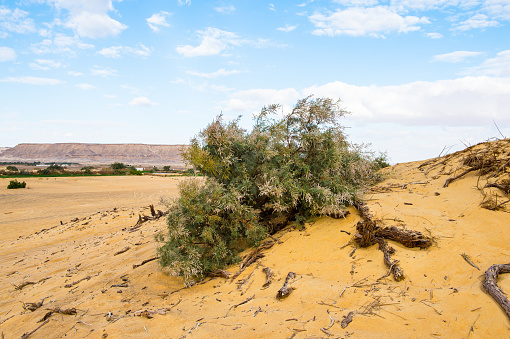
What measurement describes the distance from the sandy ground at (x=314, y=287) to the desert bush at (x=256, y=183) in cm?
48

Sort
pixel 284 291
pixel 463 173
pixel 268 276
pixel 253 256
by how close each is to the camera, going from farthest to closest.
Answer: pixel 463 173, pixel 253 256, pixel 268 276, pixel 284 291

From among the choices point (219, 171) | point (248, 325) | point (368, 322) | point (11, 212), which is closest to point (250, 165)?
point (219, 171)

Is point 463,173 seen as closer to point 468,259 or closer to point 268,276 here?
point 468,259

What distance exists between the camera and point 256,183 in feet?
21.8

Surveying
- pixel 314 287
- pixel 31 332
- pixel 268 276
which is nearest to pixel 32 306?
pixel 31 332

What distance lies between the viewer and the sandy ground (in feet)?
11.4

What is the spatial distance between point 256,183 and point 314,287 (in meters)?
2.72

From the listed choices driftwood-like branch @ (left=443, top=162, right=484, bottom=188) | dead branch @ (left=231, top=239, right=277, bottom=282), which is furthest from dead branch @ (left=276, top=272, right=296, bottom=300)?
driftwood-like branch @ (left=443, top=162, right=484, bottom=188)

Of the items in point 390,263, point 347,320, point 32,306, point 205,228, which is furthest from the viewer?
point 205,228

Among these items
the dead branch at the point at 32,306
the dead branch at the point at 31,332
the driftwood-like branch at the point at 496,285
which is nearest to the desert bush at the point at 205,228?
the dead branch at the point at 31,332

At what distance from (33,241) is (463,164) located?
14.5 metres

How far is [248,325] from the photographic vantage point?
384cm

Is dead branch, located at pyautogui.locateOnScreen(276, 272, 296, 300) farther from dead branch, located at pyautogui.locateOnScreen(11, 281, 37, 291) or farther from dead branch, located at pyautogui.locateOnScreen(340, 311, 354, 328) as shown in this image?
dead branch, located at pyautogui.locateOnScreen(11, 281, 37, 291)

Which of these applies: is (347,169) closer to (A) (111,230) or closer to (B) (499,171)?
(B) (499,171)
